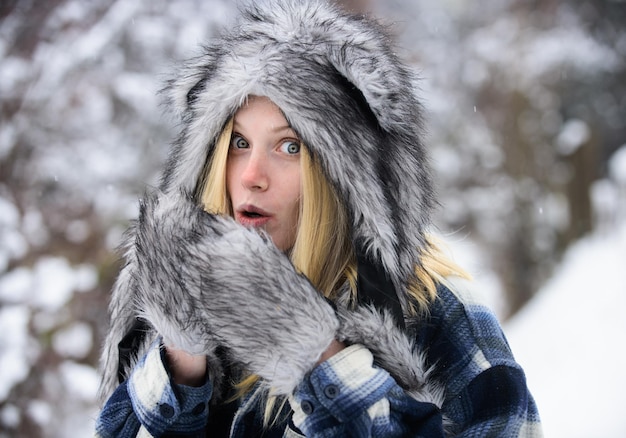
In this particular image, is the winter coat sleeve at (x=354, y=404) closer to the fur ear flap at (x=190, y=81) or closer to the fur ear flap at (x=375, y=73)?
the fur ear flap at (x=375, y=73)

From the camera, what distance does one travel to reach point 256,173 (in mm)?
1521

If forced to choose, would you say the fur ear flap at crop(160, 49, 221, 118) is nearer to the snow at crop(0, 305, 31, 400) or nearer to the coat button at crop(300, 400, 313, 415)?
the coat button at crop(300, 400, 313, 415)

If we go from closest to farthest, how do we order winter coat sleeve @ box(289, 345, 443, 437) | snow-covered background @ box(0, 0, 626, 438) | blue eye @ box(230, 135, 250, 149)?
winter coat sleeve @ box(289, 345, 443, 437) < blue eye @ box(230, 135, 250, 149) < snow-covered background @ box(0, 0, 626, 438)

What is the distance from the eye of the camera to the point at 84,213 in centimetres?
453

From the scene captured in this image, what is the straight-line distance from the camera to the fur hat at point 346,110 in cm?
150

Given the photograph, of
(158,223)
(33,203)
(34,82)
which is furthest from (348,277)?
(34,82)

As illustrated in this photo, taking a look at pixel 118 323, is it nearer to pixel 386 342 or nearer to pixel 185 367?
pixel 185 367

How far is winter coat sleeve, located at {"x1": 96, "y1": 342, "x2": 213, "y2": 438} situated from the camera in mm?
1354

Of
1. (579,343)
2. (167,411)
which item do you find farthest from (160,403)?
(579,343)

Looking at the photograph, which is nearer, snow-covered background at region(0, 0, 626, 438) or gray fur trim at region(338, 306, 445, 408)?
gray fur trim at region(338, 306, 445, 408)

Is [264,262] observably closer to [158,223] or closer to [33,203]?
[158,223]

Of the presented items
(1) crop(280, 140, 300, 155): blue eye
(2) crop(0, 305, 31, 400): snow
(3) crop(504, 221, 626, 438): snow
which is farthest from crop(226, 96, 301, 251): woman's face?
(3) crop(504, 221, 626, 438): snow

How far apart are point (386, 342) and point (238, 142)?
69cm

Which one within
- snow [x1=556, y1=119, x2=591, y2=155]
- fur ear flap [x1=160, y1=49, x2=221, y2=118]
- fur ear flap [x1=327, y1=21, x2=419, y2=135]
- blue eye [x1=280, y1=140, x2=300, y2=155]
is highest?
snow [x1=556, y1=119, x2=591, y2=155]
